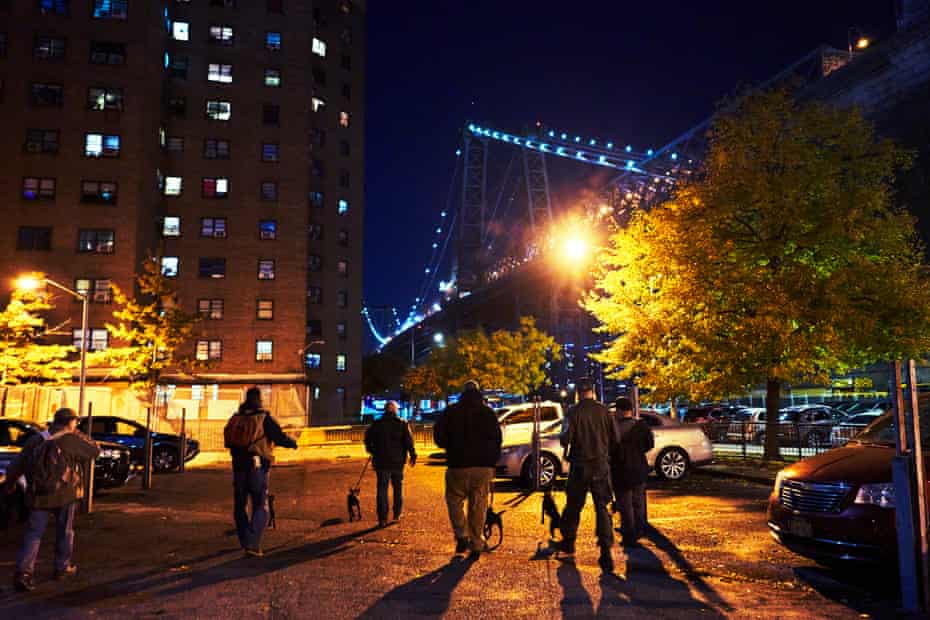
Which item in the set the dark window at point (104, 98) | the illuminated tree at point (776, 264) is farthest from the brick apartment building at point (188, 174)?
the illuminated tree at point (776, 264)

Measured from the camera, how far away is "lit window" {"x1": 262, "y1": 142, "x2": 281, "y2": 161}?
49.4 m

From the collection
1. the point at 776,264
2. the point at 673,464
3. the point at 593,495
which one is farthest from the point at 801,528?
the point at 776,264

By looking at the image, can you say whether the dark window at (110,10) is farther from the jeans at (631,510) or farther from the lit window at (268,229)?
the jeans at (631,510)

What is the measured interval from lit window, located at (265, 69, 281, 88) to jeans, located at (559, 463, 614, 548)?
47.0 m

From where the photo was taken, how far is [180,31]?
49375 millimetres

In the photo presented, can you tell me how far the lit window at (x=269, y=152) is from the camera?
49.4 metres

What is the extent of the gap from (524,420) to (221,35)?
41.0 meters

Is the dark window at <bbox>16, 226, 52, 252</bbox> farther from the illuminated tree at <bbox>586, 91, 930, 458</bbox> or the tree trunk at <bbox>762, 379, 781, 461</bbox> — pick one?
the tree trunk at <bbox>762, 379, 781, 461</bbox>

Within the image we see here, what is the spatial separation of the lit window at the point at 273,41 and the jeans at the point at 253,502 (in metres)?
47.2

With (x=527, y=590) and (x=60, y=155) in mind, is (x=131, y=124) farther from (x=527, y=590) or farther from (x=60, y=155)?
(x=527, y=590)

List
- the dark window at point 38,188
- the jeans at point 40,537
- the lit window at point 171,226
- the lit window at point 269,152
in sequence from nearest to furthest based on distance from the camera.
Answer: the jeans at point 40,537, the dark window at point 38,188, the lit window at point 171,226, the lit window at point 269,152

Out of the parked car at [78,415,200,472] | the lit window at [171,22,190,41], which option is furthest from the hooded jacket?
the lit window at [171,22,190,41]

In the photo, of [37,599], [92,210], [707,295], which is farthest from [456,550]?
[92,210]

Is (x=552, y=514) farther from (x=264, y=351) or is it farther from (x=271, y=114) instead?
(x=271, y=114)
